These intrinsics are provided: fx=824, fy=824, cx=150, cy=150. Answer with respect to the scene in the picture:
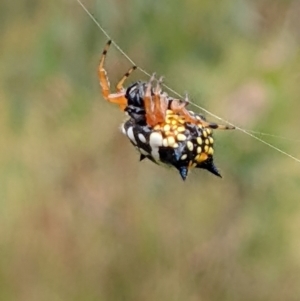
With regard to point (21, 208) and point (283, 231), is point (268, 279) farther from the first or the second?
point (21, 208)

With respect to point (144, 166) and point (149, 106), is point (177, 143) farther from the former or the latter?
point (144, 166)

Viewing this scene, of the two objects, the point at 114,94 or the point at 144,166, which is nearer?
the point at 114,94

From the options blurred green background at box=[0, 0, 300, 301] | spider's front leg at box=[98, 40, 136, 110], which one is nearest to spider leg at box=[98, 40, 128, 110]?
spider's front leg at box=[98, 40, 136, 110]

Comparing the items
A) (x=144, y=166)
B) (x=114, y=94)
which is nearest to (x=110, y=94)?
(x=114, y=94)

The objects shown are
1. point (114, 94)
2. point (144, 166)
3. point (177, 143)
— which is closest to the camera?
point (177, 143)

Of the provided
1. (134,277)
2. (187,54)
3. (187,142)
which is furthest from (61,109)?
(187,142)

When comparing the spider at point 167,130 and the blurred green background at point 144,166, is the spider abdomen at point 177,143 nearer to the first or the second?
the spider at point 167,130
